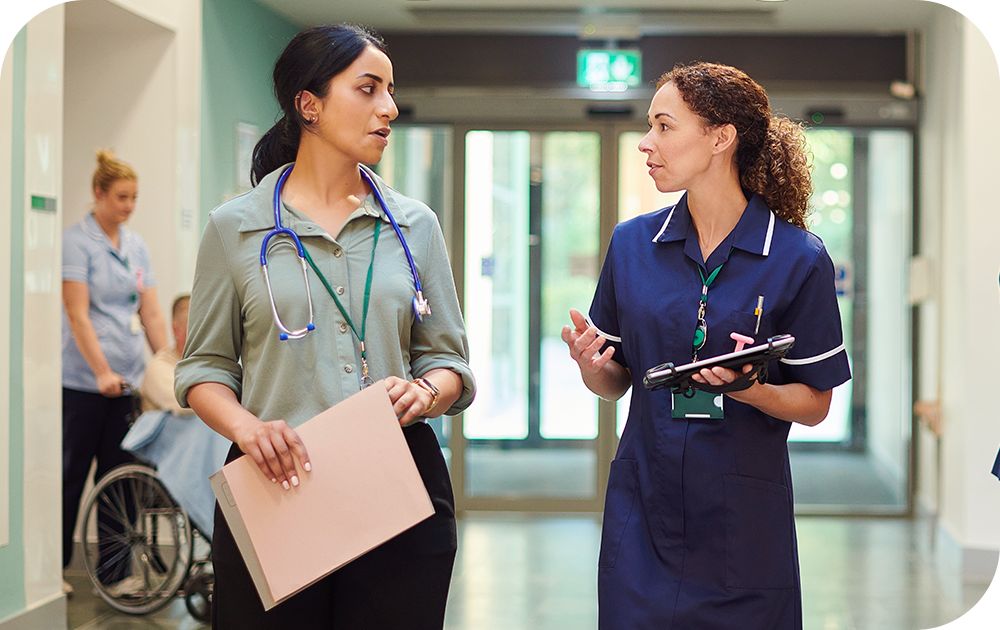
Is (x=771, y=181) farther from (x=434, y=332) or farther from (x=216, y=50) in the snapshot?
(x=216, y=50)

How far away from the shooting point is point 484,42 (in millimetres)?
7977

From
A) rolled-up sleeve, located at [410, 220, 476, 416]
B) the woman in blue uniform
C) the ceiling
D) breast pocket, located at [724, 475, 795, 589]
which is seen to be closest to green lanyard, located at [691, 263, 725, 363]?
the woman in blue uniform

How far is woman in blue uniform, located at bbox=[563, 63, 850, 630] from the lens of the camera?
214 cm

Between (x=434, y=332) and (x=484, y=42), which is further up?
(x=484, y=42)

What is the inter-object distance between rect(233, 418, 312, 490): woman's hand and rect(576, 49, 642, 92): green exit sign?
6.12 m

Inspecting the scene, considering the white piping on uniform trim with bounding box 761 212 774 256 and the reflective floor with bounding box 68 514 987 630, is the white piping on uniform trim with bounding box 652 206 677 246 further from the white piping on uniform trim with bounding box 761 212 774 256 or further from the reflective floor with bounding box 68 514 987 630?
the reflective floor with bounding box 68 514 987 630

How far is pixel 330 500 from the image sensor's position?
6.16 feet

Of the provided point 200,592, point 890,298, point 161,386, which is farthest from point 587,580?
→ point 890,298

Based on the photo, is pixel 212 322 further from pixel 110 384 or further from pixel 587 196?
pixel 587 196

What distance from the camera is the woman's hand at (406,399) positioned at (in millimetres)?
1851

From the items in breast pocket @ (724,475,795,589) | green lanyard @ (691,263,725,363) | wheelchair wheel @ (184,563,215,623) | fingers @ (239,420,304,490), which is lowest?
wheelchair wheel @ (184,563,215,623)

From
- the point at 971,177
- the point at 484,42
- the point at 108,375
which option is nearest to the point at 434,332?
the point at 108,375

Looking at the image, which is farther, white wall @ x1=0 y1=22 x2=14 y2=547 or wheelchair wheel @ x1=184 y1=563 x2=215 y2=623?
wheelchair wheel @ x1=184 y1=563 x2=215 y2=623

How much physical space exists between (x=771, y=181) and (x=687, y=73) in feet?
0.80
